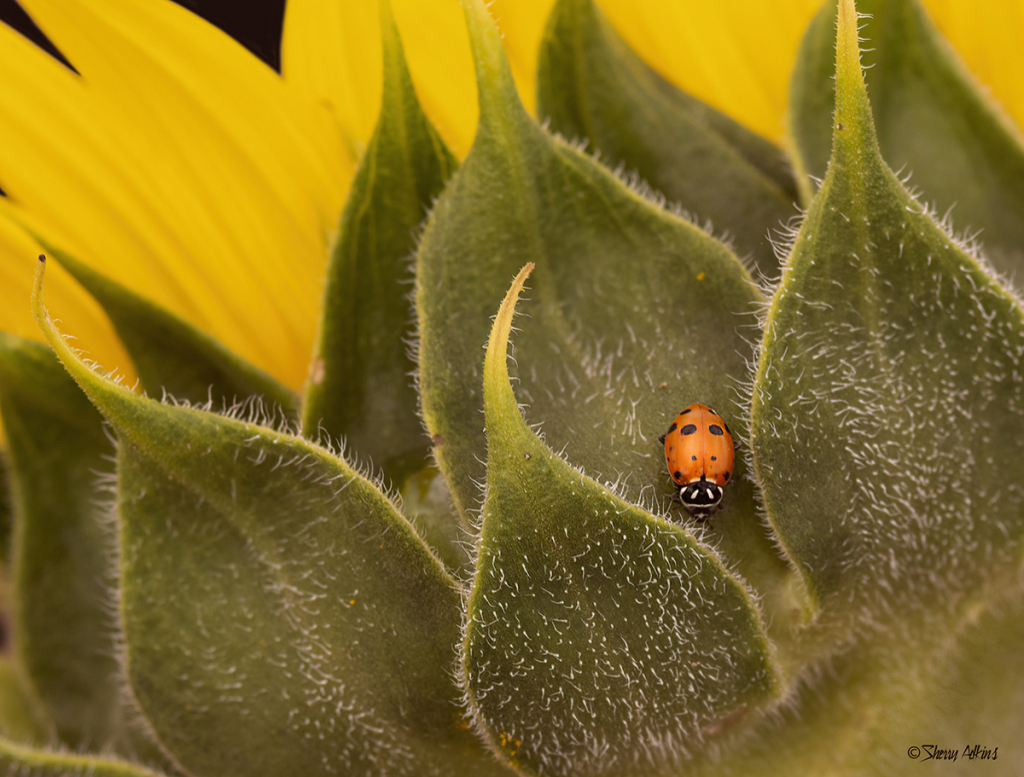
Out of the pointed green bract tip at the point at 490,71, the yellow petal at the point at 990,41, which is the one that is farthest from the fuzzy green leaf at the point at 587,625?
the yellow petal at the point at 990,41

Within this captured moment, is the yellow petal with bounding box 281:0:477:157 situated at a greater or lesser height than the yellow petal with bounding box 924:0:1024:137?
lesser

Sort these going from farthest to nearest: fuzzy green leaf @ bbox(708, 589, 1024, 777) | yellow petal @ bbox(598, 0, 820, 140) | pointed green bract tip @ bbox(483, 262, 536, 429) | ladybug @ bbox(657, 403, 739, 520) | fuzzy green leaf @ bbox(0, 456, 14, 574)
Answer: fuzzy green leaf @ bbox(0, 456, 14, 574) → yellow petal @ bbox(598, 0, 820, 140) → fuzzy green leaf @ bbox(708, 589, 1024, 777) → ladybug @ bbox(657, 403, 739, 520) → pointed green bract tip @ bbox(483, 262, 536, 429)

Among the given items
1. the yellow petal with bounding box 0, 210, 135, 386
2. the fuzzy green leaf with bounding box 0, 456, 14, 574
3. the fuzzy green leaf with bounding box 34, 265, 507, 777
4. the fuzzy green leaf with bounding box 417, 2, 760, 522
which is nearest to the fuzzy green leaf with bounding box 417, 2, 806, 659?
the fuzzy green leaf with bounding box 417, 2, 760, 522

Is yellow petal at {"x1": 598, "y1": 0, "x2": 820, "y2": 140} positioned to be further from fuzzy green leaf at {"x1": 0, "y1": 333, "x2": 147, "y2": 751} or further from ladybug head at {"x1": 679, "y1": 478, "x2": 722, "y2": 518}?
fuzzy green leaf at {"x1": 0, "y1": 333, "x2": 147, "y2": 751}

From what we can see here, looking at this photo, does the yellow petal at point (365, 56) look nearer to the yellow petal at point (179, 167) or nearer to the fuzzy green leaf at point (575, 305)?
the yellow petal at point (179, 167)

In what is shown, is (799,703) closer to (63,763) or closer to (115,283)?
(63,763)

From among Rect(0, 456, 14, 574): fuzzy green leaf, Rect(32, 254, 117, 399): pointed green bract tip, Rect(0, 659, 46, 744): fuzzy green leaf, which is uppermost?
Rect(32, 254, 117, 399): pointed green bract tip

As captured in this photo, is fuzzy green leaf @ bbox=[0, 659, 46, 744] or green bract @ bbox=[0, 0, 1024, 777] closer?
green bract @ bbox=[0, 0, 1024, 777]
